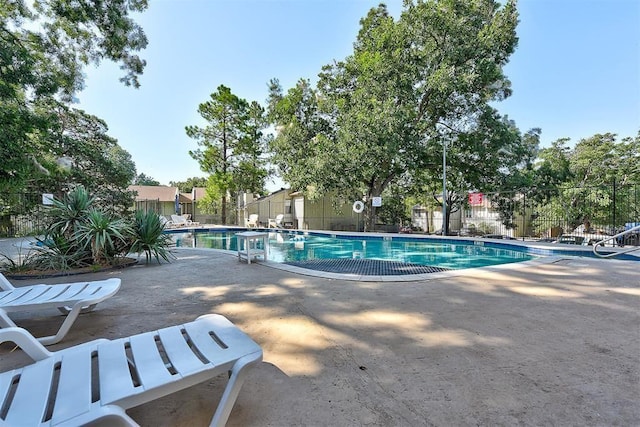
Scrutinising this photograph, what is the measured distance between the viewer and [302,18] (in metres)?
10.0

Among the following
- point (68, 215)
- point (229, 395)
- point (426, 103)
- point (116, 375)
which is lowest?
point (229, 395)

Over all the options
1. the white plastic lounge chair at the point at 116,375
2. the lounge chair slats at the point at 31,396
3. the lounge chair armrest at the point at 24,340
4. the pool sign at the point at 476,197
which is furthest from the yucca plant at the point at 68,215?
the pool sign at the point at 476,197

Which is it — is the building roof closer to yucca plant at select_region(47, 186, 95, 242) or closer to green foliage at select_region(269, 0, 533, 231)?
green foliage at select_region(269, 0, 533, 231)

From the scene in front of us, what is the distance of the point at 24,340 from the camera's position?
5.34ft

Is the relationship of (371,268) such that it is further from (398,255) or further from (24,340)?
(24,340)

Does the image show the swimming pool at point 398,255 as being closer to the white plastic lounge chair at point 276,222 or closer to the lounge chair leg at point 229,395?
the lounge chair leg at point 229,395

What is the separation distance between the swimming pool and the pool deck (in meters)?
Answer: 1.51

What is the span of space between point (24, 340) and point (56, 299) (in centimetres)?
95

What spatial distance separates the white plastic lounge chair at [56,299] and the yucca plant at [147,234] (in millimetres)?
2979

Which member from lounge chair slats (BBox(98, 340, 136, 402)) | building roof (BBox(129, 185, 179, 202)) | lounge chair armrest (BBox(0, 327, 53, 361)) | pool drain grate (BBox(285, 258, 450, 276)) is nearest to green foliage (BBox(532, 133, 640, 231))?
pool drain grate (BBox(285, 258, 450, 276))

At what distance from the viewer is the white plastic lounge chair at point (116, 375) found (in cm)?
111

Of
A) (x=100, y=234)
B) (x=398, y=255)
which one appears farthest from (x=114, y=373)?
(x=398, y=255)

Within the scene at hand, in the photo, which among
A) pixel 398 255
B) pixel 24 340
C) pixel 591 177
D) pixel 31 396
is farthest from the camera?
pixel 591 177

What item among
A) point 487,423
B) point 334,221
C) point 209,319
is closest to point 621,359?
point 487,423
